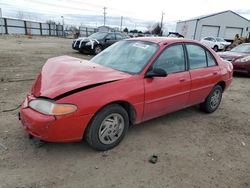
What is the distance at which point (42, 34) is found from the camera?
35594 mm

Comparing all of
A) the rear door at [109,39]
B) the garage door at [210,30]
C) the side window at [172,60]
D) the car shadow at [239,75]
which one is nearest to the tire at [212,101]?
the side window at [172,60]

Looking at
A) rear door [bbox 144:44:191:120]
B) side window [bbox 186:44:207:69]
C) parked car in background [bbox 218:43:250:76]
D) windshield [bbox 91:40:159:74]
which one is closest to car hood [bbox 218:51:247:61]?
parked car in background [bbox 218:43:250:76]

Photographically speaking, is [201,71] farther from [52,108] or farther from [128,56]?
[52,108]

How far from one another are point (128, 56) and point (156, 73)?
0.70 m

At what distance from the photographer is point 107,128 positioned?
127 inches

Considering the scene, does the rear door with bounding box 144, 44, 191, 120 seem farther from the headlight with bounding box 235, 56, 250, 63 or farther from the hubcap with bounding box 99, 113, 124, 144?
the headlight with bounding box 235, 56, 250, 63

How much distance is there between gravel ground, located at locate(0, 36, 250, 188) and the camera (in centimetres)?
271

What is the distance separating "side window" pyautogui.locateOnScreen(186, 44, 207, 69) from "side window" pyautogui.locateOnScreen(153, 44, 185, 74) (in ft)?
0.74

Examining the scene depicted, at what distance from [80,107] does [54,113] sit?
31 centimetres

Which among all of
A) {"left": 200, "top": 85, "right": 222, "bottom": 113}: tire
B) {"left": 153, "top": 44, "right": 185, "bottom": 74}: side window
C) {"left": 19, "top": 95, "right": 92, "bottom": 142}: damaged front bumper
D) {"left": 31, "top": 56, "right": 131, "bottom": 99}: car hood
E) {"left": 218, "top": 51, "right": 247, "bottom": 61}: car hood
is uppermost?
{"left": 153, "top": 44, "right": 185, "bottom": 74}: side window

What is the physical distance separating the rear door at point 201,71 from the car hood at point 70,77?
4.94ft

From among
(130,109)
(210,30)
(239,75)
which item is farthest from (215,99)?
(210,30)

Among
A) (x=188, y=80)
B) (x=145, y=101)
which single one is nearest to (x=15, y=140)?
(x=145, y=101)

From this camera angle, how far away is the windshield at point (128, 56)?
11.8 feet
